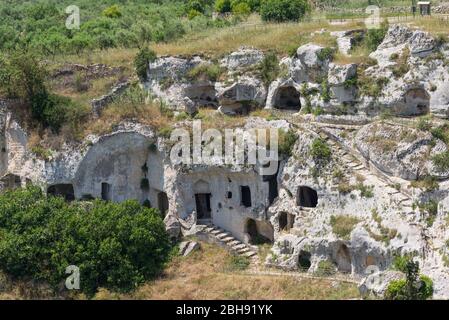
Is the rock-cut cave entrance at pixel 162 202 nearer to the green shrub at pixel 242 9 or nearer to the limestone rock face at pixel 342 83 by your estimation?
the limestone rock face at pixel 342 83

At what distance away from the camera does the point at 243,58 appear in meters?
48.2

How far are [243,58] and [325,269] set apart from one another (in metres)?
14.8

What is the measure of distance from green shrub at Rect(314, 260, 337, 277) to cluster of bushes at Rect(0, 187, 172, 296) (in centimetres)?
754

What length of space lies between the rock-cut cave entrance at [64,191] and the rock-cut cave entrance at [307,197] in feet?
43.0

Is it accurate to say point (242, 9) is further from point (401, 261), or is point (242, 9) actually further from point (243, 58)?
point (401, 261)

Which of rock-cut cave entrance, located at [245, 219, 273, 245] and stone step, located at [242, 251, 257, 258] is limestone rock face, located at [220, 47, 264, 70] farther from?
stone step, located at [242, 251, 257, 258]

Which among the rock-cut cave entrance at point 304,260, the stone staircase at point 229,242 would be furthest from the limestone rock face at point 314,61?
the rock-cut cave entrance at point 304,260

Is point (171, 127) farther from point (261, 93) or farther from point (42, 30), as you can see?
point (42, 30)

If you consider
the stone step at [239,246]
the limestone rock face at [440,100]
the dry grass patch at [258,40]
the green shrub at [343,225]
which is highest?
the dry grass patch at [258,40]

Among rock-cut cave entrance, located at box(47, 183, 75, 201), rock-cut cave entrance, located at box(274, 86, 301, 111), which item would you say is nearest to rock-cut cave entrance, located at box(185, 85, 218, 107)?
rock-cut cave entrance, located at box(274, 86, 301, 111)

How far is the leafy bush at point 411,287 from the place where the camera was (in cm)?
3231

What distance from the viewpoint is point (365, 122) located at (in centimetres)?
4278

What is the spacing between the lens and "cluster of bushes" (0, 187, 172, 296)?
38.5 m
